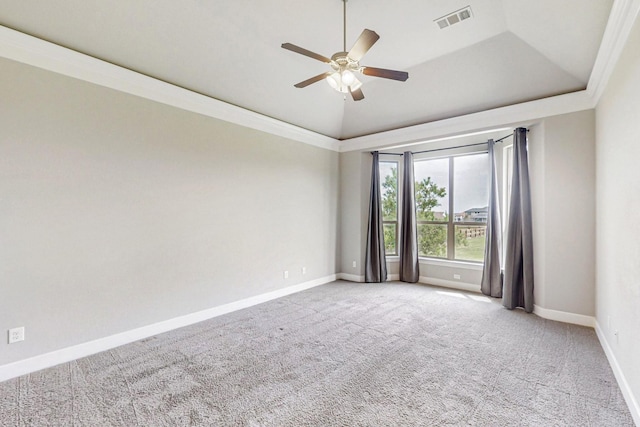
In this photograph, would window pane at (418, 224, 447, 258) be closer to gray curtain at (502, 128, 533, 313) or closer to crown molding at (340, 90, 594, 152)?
gray curtain at (502, 128, 533, 313)

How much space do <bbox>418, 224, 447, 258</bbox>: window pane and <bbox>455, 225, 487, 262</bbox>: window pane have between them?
0.24 m

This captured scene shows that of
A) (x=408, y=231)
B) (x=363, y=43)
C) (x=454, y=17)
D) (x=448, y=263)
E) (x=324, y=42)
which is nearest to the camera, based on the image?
(x=363, y=43)

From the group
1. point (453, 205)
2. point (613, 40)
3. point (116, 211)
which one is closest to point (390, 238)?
point (453, 205)

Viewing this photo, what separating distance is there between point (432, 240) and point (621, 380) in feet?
11.9

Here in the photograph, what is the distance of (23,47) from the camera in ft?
8.30

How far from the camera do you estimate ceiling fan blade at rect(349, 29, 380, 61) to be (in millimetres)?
2199

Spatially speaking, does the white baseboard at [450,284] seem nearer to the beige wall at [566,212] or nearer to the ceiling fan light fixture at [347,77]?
the beige wall at [566,212]

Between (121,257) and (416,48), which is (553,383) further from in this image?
(121,257)

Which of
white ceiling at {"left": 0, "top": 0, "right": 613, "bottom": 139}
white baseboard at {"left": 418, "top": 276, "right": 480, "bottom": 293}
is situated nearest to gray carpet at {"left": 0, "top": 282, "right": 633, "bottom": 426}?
white baseboard at {"left": 418, "top": 276, "right": 480, "bottom": 293}

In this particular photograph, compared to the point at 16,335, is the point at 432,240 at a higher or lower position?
higher

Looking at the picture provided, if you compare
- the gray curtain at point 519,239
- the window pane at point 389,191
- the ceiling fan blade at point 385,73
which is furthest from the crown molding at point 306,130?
the ceiling fan blade at point 385,73

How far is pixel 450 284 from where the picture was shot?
5.50 metres

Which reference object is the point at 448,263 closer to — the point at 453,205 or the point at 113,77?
the point at 453,205

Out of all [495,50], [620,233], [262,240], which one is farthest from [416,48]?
[262,240]
